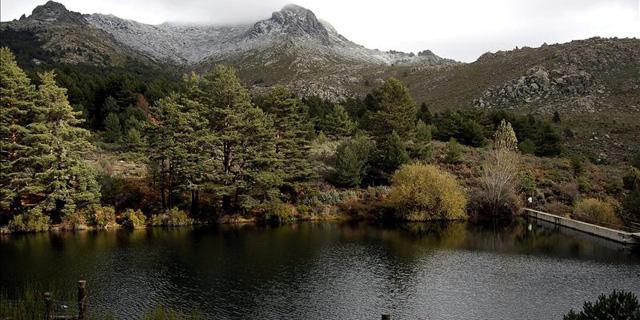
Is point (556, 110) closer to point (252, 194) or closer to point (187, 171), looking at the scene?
point (252, 194)

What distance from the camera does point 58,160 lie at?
47.0 meters

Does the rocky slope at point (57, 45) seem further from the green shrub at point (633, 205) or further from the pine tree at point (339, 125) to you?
the green shrub at point (633, 205)

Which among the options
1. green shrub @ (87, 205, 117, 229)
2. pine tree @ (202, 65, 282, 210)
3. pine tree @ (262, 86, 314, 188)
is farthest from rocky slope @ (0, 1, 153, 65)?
green shrub @ (87, 205, 117, 229)

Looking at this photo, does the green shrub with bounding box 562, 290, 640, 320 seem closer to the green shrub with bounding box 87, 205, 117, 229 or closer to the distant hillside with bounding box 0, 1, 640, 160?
the green shrub with bounding box 87, 205, 117, 229

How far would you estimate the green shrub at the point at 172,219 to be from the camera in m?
50.9

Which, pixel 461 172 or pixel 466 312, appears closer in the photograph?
pixel 466 312

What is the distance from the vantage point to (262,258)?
35.6 metres

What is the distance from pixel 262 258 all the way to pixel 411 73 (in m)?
141

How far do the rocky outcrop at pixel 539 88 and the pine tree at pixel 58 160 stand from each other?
9050 centimetres

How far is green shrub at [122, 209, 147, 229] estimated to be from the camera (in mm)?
49312

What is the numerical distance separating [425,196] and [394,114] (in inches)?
641

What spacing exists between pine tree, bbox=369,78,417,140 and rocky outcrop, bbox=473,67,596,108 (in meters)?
53.1

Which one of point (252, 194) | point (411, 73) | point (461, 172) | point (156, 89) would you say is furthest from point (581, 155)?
point (411, 73)

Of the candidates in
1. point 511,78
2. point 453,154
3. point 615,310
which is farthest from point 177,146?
point 511,78
